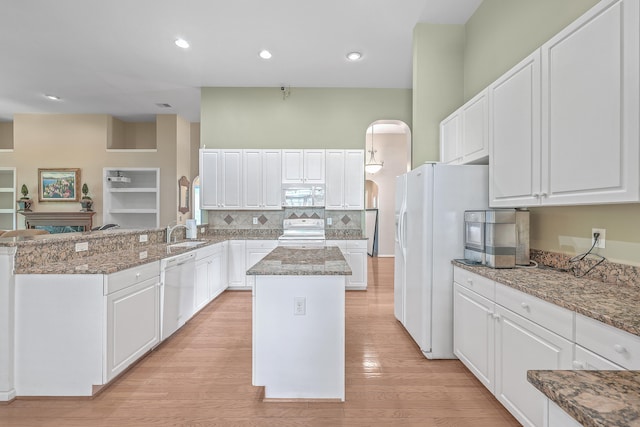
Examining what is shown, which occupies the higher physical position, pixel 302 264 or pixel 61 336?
pixel 302 264

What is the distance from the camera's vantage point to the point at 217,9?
123 inches

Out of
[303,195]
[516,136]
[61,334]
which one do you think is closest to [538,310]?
[516,136]

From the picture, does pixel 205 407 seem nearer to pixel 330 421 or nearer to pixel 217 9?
pixel 330 421

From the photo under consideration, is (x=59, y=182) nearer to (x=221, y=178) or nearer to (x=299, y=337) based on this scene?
(x=221, y=178)

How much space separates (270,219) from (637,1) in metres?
4.56

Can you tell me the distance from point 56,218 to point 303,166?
5.97 metres

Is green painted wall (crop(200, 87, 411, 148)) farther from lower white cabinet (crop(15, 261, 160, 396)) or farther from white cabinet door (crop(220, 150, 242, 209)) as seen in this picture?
lower white cabinet (crop(15, 261, 160, 396))

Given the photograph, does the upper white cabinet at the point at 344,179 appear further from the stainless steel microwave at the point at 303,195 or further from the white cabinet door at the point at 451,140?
the white cabinet door at the point at 451,140

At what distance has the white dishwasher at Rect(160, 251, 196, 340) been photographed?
9.12ft

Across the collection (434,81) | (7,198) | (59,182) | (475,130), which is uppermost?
(434,81)

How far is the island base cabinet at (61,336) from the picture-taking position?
201cm

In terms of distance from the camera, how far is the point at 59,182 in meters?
6.70

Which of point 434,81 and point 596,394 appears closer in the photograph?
point 596,394

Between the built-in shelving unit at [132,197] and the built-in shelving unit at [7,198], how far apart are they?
200 cm
